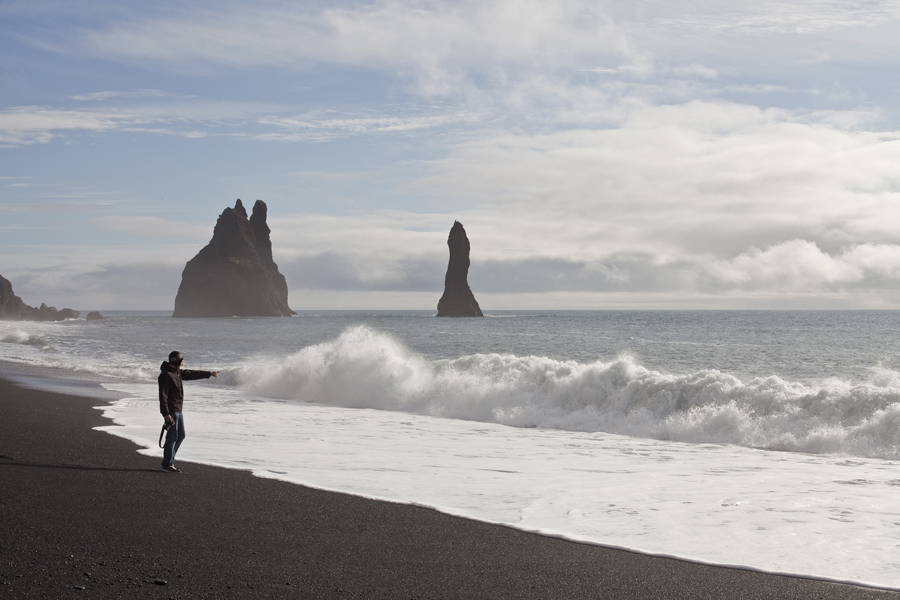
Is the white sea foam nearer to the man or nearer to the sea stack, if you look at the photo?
the man

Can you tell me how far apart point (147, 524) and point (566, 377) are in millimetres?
13382

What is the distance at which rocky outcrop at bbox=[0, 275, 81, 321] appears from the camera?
12725 centimetres

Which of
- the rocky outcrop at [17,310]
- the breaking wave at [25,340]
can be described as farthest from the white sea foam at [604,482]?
the rocky outcrop at [17,310]

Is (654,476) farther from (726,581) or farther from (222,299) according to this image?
(222,299)

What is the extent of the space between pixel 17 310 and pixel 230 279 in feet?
140

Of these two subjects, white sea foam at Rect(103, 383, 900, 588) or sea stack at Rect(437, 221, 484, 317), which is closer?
white sea foam at Rect(103, 383, 900, 588)

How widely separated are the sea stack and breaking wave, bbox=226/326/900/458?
103955 mm

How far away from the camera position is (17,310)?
129m

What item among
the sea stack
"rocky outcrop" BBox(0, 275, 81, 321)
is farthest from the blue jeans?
"rocky outcrop" BBox(0, 275, 81, 321)

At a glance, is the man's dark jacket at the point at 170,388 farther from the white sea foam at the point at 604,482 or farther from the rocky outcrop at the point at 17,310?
the rocky outcrop at the point at 17,310

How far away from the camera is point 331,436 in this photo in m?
12.7

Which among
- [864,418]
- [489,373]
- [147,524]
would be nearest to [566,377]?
[489,373]

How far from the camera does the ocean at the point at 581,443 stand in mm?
6668

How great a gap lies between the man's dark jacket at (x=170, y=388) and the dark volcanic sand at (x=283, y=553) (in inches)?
44.1
